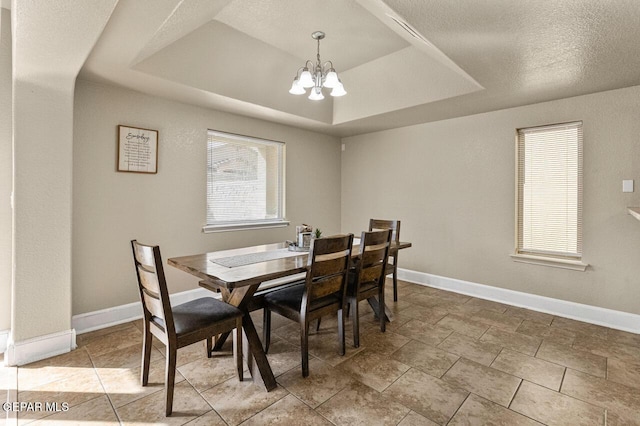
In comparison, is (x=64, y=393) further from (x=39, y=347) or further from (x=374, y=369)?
(x=374, y=369)

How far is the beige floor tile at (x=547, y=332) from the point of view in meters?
2.65

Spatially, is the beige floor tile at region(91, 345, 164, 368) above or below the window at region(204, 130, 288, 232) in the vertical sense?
below

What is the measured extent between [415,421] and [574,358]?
61.5 inches

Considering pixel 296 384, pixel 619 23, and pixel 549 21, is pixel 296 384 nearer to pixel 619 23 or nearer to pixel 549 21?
pixel 549 21

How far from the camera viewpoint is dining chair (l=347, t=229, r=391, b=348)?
8.13 ft

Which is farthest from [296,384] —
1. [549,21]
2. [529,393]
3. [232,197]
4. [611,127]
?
[611,127]

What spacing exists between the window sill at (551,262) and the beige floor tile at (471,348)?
1.34 m

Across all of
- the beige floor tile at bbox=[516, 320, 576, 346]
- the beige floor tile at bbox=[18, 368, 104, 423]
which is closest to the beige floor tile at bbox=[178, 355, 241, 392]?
the beige floor tile at bbox=[18, 368, 104, 423]

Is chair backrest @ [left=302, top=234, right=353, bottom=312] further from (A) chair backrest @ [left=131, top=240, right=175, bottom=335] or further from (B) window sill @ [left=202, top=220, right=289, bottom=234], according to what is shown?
(B) window sill @ [left=202, top=220, right=289, bottom=234]

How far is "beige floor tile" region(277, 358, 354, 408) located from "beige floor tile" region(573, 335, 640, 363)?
2.02 metres

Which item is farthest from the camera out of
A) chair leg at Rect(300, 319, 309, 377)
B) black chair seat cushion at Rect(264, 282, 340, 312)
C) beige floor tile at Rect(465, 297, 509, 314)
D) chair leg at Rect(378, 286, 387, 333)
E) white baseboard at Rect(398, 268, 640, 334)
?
beige floor tile at Rect(465, 297, 509, 314)

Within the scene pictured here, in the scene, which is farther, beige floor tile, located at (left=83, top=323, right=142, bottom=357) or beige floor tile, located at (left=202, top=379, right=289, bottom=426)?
beige floor tile, located at (left=83, top=323, right=142, bottom=357)

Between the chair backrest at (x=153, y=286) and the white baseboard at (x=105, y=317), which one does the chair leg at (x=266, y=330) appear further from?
the white baseboard at (x=105, y=317)

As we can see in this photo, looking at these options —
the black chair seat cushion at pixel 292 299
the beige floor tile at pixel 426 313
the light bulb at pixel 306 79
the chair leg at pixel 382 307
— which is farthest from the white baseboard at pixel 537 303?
the light bulb at pixel 306 79
